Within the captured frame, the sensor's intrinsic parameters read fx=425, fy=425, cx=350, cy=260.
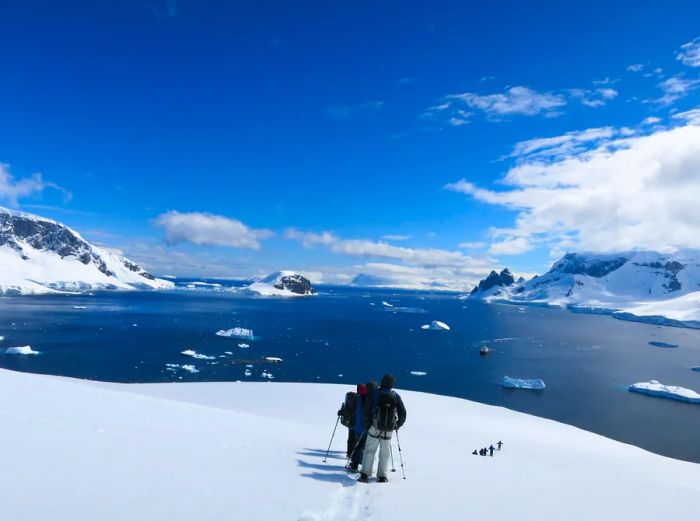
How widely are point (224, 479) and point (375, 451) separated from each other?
3025mm

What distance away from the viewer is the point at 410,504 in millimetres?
6891

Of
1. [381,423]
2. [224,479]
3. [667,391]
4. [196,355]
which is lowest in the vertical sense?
[667,391]

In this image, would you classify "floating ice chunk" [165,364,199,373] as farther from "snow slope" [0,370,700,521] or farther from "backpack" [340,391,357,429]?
"backpack" [340,391,357,429]

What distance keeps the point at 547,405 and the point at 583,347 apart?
53.8 metres

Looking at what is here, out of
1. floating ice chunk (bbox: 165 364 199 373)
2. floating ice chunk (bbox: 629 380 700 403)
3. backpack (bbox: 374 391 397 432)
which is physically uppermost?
backpack (bbox: 374 391 397 432)

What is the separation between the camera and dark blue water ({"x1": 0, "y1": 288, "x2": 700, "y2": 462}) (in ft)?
156

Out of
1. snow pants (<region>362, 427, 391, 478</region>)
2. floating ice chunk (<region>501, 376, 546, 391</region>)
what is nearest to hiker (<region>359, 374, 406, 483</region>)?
snow pants (<region>362, 427, 391, 478</region>)

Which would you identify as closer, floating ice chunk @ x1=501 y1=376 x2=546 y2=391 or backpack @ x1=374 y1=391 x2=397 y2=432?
backpack @ x1=374 y1=391 x2=397 y2=432

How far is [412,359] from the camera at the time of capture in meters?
71.7

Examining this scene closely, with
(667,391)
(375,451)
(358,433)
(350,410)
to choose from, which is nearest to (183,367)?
(350,410)

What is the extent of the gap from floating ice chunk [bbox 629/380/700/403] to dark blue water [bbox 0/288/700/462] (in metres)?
1.66

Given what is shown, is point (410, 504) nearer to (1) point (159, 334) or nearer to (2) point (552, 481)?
(2) point (552, 481)

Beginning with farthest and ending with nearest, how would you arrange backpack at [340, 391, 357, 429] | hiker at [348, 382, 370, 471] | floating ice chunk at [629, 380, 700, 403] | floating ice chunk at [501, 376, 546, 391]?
floating ice chunk at [501, 376, 546, 391]
floating ice chunk at [629, 380, 700, 403]
backpack at [340, 391, 357, 429]
hiker at [348, 382, 370, 471]

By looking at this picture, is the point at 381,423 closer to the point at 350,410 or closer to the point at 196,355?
the point at 350,410
